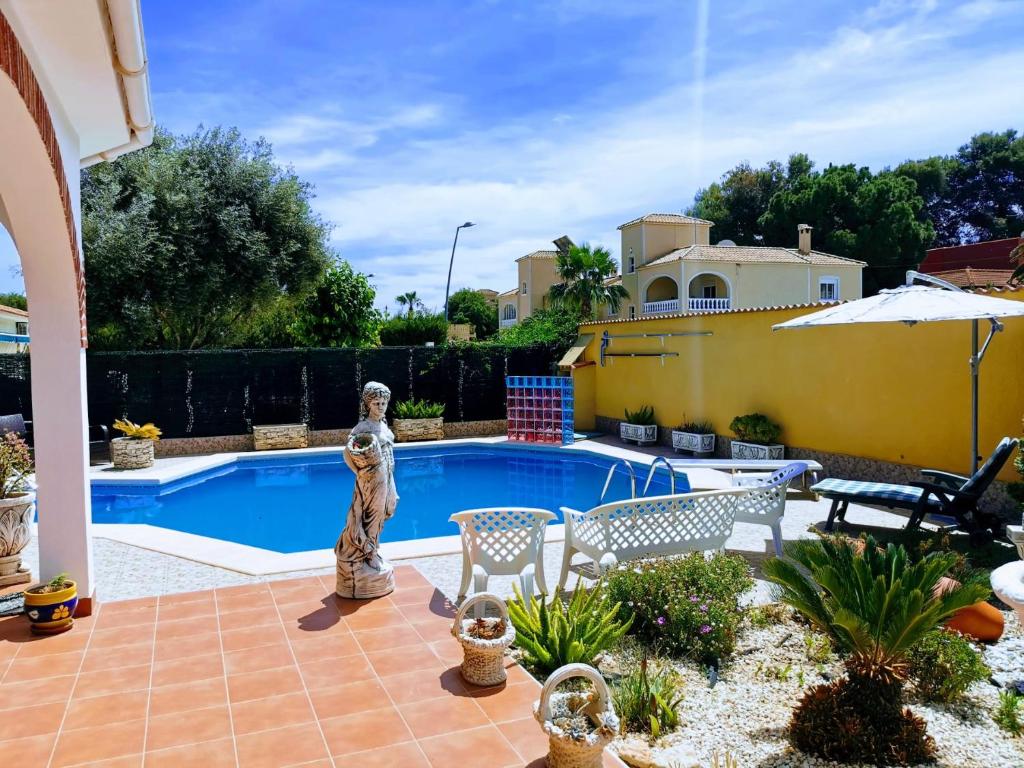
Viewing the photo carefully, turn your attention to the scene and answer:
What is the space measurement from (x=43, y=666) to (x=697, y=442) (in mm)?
11373

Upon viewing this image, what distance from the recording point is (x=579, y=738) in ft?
10.4

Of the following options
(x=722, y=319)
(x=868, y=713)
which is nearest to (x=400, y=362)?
(x=722, y=319)

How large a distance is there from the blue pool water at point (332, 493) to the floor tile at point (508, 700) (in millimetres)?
5632

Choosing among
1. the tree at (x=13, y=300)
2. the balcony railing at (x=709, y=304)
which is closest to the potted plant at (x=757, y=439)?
the balcony railing at (x=709, y=304)

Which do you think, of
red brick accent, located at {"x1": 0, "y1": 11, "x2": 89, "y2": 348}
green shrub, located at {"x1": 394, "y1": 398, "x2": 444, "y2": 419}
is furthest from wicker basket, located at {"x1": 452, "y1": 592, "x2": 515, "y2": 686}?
green shrub, located at {"x1": 394, "y1": 398, "x2": 444, "y2": 419}

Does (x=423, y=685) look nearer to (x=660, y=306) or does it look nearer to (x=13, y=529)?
(x=13, y=529)

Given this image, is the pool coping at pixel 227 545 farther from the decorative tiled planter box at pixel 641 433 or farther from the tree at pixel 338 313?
the tree at pixel 338 313

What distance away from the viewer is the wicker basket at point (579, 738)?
3.16 metres

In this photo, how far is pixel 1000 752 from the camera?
3.65m

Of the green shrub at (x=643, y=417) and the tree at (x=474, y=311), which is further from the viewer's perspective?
the tree at (x=474, y=311)

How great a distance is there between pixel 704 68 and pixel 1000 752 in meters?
10.00

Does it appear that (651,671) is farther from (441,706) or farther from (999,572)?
(999,572)

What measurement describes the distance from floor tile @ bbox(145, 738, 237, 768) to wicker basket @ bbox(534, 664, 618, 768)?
5.03ft

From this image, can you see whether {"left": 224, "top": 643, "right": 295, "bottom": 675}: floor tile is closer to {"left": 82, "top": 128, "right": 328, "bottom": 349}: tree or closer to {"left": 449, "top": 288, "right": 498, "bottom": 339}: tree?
{"left": 82, "top": 128, "right": 328, "bottom": 349}: tree
